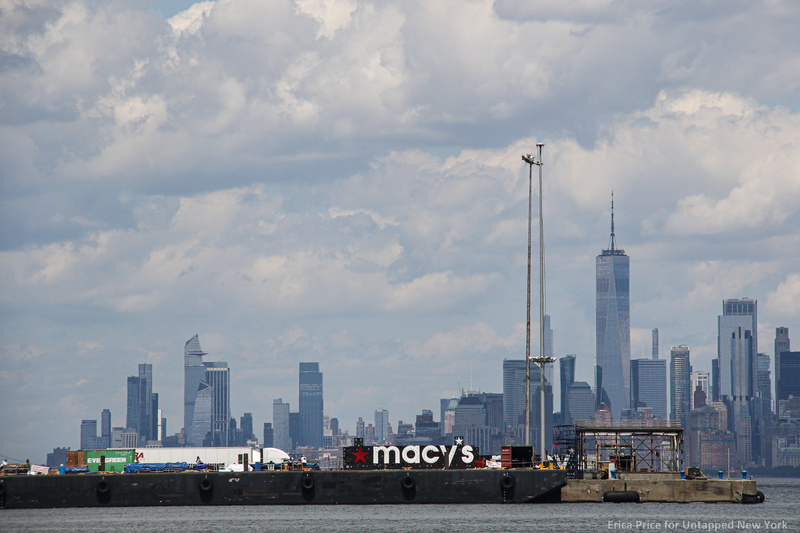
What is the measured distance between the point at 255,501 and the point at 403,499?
1467 cm

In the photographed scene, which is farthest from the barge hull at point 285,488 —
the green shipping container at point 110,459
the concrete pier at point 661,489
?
the green shipping container at point 110,459

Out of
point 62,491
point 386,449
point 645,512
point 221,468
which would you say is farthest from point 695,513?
point 62,491

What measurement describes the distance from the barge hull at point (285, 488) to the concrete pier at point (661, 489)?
3602 mm

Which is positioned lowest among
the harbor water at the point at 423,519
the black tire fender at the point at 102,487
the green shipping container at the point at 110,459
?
the harbor water at the point at 423,519

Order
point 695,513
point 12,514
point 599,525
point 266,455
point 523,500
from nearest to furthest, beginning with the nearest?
point 599,525, point 695,513, point 523,500, point 12,514, point 266,455

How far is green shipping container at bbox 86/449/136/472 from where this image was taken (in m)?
128

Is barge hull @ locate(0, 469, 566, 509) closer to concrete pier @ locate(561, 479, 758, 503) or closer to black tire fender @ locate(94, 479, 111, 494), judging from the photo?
black tire fender @ locate(94, 479, 111, 494)

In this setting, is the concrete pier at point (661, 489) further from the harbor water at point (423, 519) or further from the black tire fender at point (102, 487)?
the black tire fender at point (102, 487)

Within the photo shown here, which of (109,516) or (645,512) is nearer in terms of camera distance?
(645,512)

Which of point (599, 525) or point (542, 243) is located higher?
point (542, 243)

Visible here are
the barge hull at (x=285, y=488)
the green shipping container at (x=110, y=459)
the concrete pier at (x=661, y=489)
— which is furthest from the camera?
the green shipping container at (x=110, y=459)

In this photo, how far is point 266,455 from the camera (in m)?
139

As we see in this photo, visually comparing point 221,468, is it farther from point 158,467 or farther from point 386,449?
point 386,449

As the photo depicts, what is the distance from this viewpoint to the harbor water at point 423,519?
9200cm
